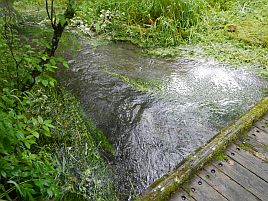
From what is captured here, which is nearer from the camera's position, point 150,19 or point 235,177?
point 235,177

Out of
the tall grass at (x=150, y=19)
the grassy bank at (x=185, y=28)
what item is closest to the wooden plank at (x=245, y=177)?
the grassy bank at (x=185, y=28)

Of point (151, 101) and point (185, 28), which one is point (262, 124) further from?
point (185, 28)

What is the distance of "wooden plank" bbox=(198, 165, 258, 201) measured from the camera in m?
2.08

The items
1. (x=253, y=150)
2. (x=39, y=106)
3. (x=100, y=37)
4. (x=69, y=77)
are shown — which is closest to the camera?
(x=253, y=150)

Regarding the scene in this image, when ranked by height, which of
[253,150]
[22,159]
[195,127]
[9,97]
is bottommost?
[195,127]

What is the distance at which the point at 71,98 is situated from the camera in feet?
12.3

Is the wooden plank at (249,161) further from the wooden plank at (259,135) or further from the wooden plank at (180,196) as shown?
the wooden plank at (180,196)

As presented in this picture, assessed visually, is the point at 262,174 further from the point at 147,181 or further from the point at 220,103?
the point at 220,103

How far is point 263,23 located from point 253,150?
398cm

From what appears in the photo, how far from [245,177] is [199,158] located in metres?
0.36

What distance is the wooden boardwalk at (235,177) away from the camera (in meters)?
2.09

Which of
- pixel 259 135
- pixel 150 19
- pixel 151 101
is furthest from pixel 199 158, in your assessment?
pixel 150 19

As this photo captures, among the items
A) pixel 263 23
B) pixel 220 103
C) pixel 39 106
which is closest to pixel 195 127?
pixel 220 103

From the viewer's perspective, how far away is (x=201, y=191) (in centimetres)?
212
